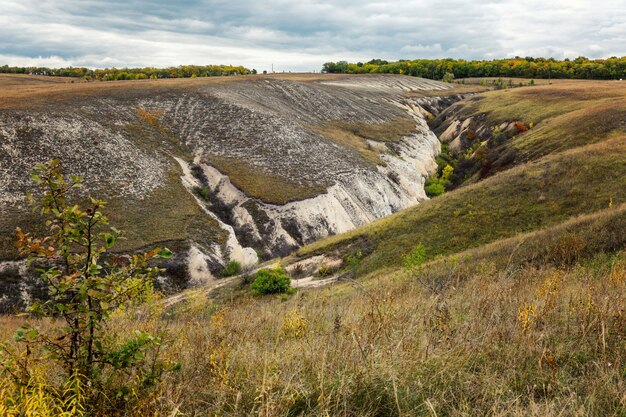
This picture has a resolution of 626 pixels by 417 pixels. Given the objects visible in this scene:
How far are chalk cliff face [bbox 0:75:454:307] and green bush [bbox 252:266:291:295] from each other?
11866mm

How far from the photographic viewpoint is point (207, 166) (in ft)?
193

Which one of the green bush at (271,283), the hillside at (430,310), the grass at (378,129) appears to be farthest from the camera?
the grass at (378,129)

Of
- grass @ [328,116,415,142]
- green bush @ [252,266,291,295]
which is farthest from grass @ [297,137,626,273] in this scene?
grass @ [328,116,415,142]

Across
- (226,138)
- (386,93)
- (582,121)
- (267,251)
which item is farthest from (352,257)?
(386,93)

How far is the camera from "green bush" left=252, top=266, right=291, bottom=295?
30.7 m

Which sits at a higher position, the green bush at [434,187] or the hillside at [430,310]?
the hillside at [430,310]

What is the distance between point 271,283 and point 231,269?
1218 centimetres

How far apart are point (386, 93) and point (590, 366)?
128 meters

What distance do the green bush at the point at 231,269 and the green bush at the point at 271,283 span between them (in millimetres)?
10870

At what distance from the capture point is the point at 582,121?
59.6m

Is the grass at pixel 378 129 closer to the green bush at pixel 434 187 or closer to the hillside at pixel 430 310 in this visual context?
the green bush at pixel 434 187

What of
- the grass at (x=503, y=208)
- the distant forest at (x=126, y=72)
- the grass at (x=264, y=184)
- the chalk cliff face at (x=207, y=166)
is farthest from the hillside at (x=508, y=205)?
the distant forest at (x=126, y=72)

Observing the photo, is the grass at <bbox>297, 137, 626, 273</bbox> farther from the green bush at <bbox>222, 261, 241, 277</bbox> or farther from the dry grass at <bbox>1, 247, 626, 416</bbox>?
the dry grass at <bbox>1, 247, 626, 416</bbox>

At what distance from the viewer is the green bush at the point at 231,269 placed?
42.0 metres
